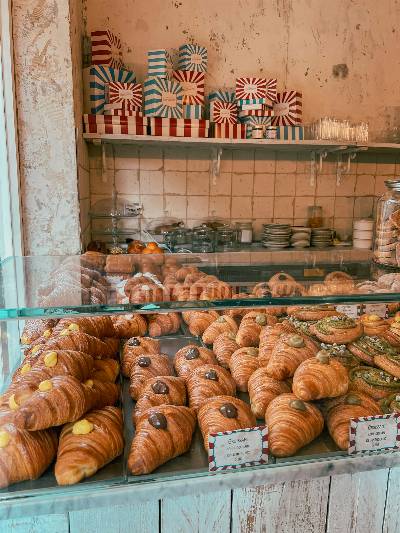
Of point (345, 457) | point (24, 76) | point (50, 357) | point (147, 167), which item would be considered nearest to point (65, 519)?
point (50, 357)

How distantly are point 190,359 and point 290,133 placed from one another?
268cm

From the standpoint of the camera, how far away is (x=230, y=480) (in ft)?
3.32

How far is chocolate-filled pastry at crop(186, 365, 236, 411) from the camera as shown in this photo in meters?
1.21

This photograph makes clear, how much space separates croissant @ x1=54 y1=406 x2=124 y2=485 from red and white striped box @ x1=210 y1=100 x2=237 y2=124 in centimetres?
291

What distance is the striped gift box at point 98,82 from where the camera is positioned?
3262 millimetres

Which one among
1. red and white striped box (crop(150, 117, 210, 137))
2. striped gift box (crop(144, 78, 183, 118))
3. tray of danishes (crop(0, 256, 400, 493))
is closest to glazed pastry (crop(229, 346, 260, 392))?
tray of danishes (crop(0, 256, 400, 493))

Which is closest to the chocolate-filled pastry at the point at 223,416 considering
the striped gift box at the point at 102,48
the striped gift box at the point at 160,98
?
the striped gift box at the point at 160,98

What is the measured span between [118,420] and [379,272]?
0.90 metres

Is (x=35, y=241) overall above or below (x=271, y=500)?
above

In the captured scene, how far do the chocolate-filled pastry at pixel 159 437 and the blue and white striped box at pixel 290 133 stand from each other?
2.89 m

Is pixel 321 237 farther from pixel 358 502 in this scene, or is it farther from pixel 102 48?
pixel 358 502

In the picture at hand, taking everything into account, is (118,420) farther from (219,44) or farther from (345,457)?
(219,44)

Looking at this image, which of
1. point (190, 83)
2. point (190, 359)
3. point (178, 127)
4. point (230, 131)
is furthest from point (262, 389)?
point (190, 83)

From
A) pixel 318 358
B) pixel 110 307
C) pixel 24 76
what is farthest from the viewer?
pixel 24 76
